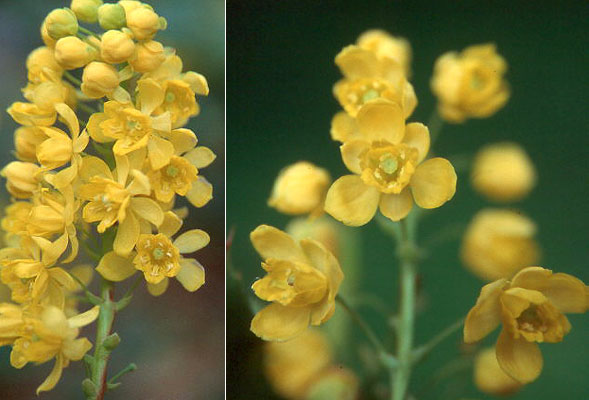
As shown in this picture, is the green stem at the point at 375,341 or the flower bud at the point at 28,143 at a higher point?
the flower bud at the point at 28,143

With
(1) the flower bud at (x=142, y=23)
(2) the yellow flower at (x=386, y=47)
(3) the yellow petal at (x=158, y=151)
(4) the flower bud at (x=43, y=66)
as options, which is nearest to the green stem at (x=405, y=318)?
(2) the yellow flower at (x=386, y=47)

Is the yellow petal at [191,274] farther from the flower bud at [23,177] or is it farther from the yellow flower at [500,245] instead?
the yellow flower at [500,245]

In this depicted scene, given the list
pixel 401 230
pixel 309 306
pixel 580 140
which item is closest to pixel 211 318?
pixel 309 306

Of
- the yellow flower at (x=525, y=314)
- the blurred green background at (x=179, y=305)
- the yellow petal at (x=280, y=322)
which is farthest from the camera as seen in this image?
the blurred green background at (x=179, y=305)

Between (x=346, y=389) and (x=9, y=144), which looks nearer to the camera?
(x=346, y=389)

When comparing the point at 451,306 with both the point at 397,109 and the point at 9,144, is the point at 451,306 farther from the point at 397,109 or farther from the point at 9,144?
the point at 9,144

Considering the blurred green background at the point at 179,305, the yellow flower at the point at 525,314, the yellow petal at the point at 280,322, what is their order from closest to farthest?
the yellow flower at the point at 525,314, the yellow petal at the point at 280,322, the blurred green background at the point at 179,305

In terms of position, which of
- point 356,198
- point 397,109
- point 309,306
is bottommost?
point 309,306
